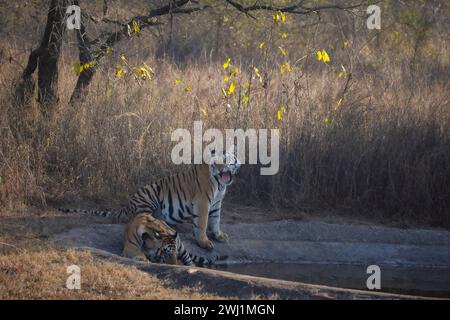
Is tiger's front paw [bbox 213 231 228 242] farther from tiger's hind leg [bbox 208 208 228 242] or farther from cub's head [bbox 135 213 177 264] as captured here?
cub's head [bbox 135 213 177 264]

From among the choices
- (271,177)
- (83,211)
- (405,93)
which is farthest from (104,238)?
(405,93)

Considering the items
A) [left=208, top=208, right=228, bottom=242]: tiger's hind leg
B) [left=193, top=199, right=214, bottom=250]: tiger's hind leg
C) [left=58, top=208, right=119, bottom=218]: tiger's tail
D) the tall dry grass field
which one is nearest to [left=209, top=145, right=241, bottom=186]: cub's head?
[left=193, top=199, right=214, bottom=250]: tiger's hind leg

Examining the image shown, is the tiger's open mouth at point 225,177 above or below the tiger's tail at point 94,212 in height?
above

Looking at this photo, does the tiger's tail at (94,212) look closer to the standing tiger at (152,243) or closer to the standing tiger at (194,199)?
the standing tiger at (194,199)

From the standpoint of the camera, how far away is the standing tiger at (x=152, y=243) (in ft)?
25.1

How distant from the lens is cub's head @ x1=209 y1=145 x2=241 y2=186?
27.7 ft

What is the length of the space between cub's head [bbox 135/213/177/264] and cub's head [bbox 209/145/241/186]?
103 cm

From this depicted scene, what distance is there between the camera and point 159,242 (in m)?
7.71

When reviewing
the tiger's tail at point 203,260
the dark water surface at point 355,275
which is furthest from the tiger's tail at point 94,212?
the dark water surface at point 355,275

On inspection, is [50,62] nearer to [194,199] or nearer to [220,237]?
[194,199]

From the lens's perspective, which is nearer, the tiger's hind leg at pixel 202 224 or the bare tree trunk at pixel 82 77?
the tiger's hind leg at pixel 202 224

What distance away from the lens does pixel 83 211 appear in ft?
29.2
